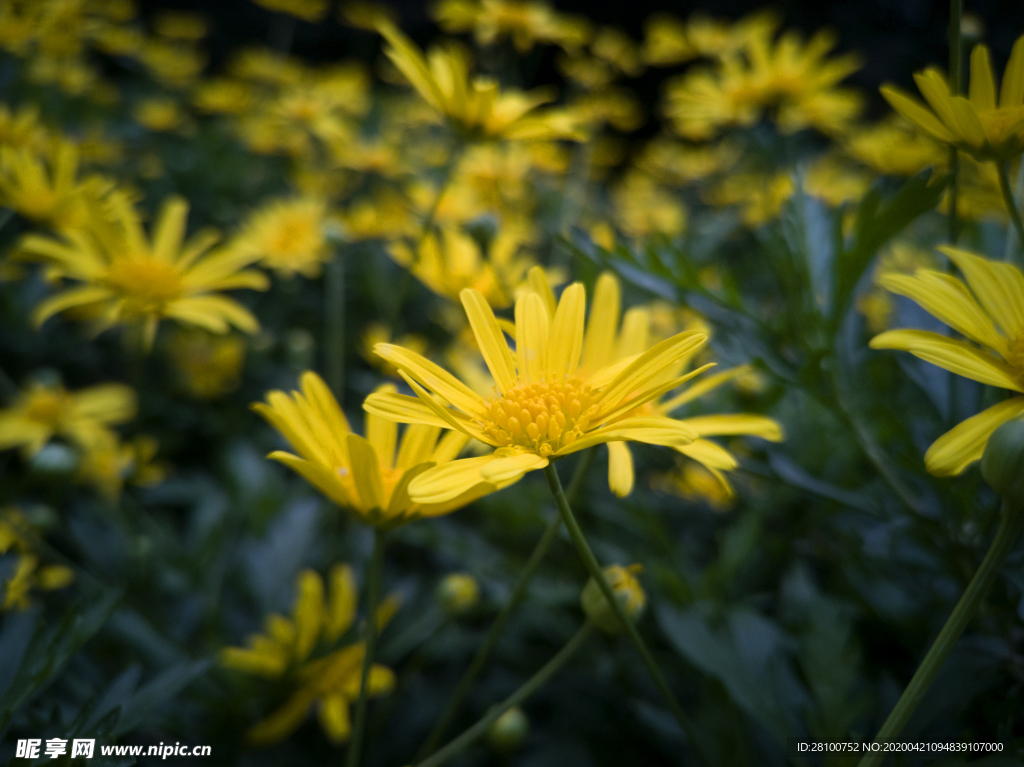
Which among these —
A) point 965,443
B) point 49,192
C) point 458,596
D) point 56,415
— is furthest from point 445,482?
point 56,415

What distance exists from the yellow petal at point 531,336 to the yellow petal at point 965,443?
38cm

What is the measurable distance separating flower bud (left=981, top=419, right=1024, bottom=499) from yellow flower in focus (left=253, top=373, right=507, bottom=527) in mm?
416

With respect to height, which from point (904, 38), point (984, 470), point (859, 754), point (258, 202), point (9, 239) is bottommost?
point (258, 202)

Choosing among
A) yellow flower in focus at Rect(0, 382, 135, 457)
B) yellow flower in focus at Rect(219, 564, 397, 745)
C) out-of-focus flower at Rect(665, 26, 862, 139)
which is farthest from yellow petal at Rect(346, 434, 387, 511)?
out-of-focus flower at Rect(665, 26, 862, 139)

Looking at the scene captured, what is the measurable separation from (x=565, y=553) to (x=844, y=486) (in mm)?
594

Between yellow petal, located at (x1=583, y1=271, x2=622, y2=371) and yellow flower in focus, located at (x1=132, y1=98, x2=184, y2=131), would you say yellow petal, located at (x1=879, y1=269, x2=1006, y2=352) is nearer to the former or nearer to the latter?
yellow petal, located at (x1=583, y1=271, x2=622, y2=371)

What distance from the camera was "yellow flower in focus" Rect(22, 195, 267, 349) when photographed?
40.8 inches

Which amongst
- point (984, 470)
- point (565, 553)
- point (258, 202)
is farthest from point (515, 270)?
point (258, 202)

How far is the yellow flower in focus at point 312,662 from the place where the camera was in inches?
39.1

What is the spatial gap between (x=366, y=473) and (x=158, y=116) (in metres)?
3.25

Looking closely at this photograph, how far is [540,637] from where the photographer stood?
4.29 feet

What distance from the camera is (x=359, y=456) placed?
2.00ft

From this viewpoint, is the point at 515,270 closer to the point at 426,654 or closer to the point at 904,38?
the point at 426,654

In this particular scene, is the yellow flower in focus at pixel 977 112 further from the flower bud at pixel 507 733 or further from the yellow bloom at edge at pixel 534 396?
the flower bud at pixel 507 733
